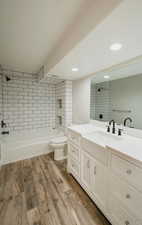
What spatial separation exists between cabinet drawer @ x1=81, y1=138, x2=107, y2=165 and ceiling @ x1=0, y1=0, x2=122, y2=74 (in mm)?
1219

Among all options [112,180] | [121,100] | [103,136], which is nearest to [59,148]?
[103,136]

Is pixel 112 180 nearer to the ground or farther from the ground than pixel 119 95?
nearer to the ground

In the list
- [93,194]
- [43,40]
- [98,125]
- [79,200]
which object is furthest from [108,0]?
[79,200]

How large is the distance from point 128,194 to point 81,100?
2.07 meters

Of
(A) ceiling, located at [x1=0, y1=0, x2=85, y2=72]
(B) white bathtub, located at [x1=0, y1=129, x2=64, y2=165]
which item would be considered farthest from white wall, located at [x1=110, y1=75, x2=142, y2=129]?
(B) white bathtub, located at [x1=0, y1=129, x2=64, y2=165]

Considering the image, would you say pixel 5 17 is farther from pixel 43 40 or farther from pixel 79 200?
pixel 79 200

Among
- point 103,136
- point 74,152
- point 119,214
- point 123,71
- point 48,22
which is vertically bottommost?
point 119,214

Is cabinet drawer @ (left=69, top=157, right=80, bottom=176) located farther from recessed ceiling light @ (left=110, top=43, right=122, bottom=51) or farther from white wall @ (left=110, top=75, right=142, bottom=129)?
recessed ceiling light @ (left=110, top=43, right=122, bottom=51)

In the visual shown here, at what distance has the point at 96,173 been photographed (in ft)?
4.55

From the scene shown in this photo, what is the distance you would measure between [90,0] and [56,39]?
70 cm

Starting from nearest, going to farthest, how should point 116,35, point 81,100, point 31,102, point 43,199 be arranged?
point 116,35 → point 43,199 → point 81,100 → point 31,102

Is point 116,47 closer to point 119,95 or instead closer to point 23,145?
point 119,95

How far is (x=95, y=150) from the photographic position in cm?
138

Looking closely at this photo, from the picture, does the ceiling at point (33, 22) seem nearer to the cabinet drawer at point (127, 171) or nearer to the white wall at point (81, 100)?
the white wall at point (81, 100)
